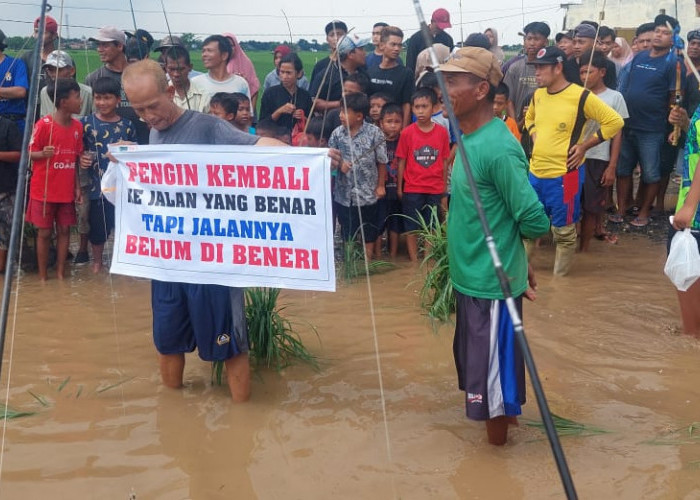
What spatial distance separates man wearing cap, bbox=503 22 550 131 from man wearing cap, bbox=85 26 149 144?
3.63 metres

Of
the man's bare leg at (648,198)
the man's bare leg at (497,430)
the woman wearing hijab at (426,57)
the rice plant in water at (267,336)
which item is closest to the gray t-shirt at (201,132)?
the rice plant in water at (267,336)

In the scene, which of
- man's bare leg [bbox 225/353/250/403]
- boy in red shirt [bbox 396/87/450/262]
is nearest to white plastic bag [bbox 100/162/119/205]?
man's bare leg [bbox 225/353/250/403]

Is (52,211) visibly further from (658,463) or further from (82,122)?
(658,463)

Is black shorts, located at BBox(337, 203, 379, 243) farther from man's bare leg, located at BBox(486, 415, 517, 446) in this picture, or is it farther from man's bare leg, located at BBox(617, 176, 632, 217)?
man's bare leg, located at BBox(486, 415, 517, 446)

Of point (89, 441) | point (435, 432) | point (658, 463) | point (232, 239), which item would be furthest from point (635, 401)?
point (89, 441)

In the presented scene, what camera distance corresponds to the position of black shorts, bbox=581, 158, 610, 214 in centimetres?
721

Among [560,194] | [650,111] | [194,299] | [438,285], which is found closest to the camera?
[194,299]

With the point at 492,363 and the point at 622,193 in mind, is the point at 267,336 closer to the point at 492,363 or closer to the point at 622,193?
the point at 492,363

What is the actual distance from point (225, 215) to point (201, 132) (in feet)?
1.57

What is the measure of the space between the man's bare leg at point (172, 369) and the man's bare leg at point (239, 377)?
310 millimetres

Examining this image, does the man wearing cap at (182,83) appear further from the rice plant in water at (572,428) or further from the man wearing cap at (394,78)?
the rice plant in water at (572,428)

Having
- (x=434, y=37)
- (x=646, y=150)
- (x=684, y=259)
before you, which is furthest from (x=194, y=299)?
(x=434, y=37)

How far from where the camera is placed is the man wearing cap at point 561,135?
236 inches

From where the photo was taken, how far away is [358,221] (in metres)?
6.90
